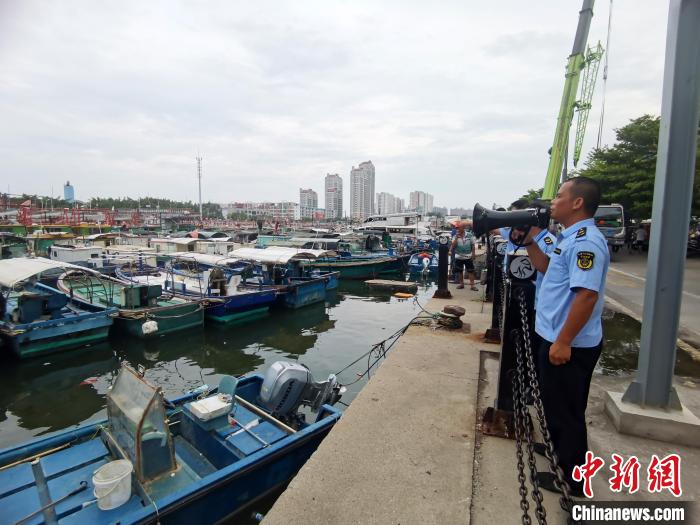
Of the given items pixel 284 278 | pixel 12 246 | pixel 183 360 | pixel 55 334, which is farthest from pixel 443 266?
pixel 12 246

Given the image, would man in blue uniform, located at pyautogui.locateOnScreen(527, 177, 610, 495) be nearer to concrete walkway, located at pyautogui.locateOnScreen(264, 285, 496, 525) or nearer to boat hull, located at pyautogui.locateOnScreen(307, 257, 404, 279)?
concrete walkway, located at pyautogui.locateOnScreen(264, 285, 496, 525)

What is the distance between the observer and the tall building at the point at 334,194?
141 metres

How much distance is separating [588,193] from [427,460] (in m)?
2.18

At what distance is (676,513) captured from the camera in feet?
7.10

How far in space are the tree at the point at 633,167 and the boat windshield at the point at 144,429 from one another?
2008 cm

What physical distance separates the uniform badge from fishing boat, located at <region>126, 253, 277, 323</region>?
38.0 ft

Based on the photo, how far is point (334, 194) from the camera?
142 meters

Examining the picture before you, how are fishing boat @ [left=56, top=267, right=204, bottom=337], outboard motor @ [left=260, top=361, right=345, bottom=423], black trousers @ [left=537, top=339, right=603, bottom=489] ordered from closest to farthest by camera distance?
black trousers @ [left=537, top=339, right=603, bottom=489] < outboard motor @ [left=260, top=361, right=345, bottom=423] < fishing boat @ [left=56, top=267, right=204, bottom=337]

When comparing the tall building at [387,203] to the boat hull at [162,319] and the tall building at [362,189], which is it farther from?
the boat hull at [162,319]

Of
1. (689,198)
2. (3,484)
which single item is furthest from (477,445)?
(3,484)

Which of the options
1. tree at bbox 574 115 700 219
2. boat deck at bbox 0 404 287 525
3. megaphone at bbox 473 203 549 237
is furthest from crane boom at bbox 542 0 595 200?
boat deck at bbox 0 404 287 525

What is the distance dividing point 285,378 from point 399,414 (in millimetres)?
2151

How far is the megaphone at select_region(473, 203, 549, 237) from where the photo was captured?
254cm

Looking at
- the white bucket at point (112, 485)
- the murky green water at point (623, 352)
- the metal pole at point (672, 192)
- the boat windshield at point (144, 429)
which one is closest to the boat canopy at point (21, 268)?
the boat windshield at point (144, 429)
